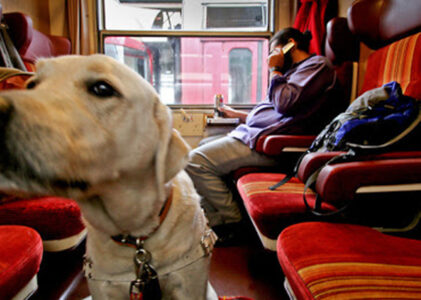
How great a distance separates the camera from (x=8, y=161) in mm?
473

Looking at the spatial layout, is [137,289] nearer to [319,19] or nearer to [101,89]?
[101,89]

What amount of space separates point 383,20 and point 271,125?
89cm

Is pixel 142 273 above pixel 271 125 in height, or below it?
below

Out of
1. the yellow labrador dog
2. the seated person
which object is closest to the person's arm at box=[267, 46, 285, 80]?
the seated person

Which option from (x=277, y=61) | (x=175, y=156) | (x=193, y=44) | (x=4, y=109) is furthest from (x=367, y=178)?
(x=193, y=44)

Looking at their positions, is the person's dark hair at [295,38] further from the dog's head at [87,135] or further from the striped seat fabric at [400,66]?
the dog's head at [87,135]

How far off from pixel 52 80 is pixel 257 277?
1303 millimetres

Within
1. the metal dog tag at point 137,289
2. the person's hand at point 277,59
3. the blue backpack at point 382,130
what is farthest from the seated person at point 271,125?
the metal dog tag at point 137,289

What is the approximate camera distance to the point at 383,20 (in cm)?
156

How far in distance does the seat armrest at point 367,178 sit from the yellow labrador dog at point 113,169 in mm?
419

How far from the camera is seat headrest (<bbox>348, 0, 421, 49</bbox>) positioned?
135 cm

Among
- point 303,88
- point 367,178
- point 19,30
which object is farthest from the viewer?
point 19,30

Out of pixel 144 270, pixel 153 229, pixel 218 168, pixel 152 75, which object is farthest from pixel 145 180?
pixel 152 75

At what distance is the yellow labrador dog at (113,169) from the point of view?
490mm
